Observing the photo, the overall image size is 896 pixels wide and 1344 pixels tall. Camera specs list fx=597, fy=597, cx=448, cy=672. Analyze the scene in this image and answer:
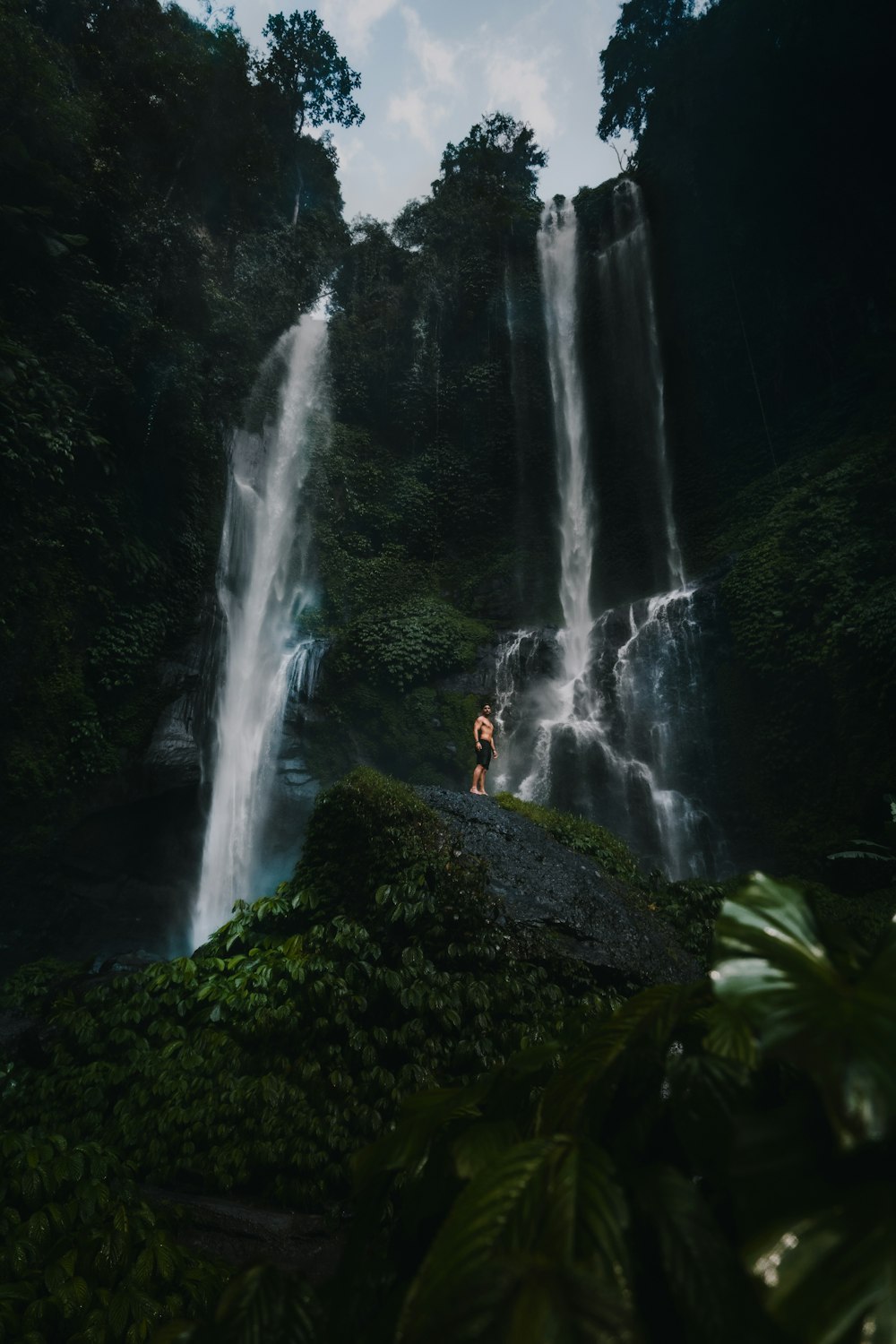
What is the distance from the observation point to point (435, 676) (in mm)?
15617

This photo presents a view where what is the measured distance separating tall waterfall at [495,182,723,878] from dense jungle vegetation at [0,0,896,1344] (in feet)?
2.50

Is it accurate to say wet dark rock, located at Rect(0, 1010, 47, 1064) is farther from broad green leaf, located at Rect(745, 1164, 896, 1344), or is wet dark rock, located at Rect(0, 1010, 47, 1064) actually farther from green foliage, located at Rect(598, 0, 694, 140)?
green foliage, located at Rect(598, 0, 694, 140)

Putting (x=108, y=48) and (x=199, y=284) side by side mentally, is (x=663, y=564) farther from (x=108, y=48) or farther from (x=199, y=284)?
(x=108, y=48)

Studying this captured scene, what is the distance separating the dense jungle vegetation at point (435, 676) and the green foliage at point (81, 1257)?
0.6 inches

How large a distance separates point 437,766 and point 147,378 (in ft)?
34.3

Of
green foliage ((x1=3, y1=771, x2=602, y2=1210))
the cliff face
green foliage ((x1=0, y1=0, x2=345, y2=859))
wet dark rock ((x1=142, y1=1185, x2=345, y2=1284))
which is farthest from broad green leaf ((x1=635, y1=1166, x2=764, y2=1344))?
green foliage ((x1=0, y1=0, x2=345, y2=859))

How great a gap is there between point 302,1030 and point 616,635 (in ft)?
38.9

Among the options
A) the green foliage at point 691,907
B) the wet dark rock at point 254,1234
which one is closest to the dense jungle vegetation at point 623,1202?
the wet dark rock at point 254,1234

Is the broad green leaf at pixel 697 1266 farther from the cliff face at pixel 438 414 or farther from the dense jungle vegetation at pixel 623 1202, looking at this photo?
the cliff face at pixel 438 414

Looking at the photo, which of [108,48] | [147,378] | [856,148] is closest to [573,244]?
[856,148]

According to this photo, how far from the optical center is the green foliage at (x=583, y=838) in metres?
6.68

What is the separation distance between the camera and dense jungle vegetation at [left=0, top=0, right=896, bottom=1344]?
55cm

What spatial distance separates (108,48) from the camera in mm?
14523

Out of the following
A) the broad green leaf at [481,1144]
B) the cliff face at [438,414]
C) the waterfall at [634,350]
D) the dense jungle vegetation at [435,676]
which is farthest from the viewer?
the waterfall at [634,350]
